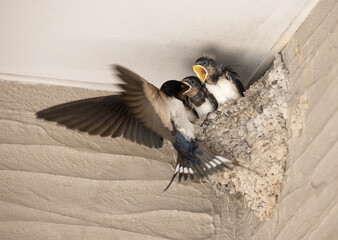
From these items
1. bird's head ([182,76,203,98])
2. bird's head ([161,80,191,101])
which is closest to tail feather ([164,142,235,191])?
bird's head ([161,80,191,101])

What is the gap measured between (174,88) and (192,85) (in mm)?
241

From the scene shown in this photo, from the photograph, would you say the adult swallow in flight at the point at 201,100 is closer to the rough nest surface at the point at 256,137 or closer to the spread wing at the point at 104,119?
the rough nest surface at the point at 256,137

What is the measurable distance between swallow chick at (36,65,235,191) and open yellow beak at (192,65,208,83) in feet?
0.67

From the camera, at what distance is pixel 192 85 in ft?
10.0

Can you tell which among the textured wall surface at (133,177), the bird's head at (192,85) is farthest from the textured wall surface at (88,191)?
the bird's head at (192,85)

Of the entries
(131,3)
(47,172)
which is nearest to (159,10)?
(131,3)

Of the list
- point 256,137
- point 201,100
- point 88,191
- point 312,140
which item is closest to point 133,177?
point 88,191

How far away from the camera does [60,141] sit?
8.94 ft

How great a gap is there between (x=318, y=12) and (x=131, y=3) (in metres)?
0.79

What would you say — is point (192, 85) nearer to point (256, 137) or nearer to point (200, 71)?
point (200, 71)

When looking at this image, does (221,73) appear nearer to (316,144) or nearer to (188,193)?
(188,193)

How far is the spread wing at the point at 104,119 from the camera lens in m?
2.47

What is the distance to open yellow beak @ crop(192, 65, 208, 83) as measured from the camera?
2.89 m

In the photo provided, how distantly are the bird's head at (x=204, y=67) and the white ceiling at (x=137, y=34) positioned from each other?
0.04 m
